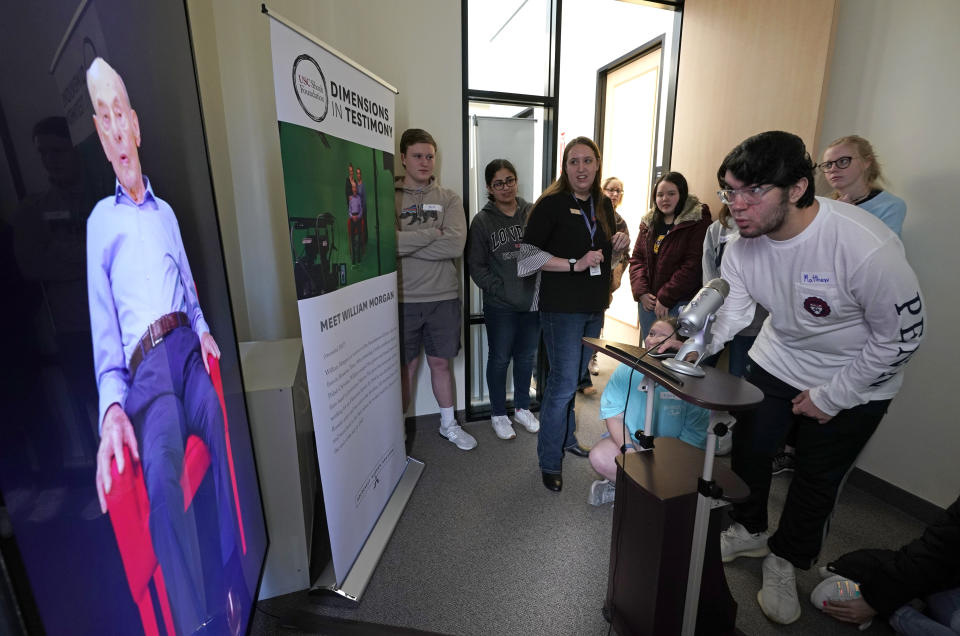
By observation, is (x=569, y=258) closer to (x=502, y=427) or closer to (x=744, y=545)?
(x=502, y=427)

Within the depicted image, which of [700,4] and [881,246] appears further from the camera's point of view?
[700,4]

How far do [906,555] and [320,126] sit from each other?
2206mm

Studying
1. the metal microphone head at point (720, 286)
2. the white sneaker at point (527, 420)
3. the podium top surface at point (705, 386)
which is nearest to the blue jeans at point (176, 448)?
the podium top surface at point (705, 386)

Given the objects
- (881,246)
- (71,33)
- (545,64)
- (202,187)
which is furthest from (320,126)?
(545,64)

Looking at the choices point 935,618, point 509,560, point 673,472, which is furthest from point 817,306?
point 509,560

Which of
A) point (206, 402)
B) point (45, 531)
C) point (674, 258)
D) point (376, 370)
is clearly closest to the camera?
point (45, 531)

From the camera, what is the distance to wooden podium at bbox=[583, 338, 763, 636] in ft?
3.80

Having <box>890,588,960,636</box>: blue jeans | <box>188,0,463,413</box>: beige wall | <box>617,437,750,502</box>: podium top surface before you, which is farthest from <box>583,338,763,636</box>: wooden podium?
<box>188,0,463,413</box>: beige wall

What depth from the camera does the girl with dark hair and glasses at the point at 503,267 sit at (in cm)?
247

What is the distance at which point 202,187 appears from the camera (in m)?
1.01

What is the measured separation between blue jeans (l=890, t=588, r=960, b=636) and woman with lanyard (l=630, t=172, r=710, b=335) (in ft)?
5.01

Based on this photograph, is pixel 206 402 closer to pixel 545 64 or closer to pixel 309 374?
pixel 309 374

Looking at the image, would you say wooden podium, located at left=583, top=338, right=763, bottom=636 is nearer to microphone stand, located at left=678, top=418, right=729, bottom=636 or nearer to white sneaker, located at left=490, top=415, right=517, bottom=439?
microphone stand, located at left=678, top=418, right=729, bottom=636

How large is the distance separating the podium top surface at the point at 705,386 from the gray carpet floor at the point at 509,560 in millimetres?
979
